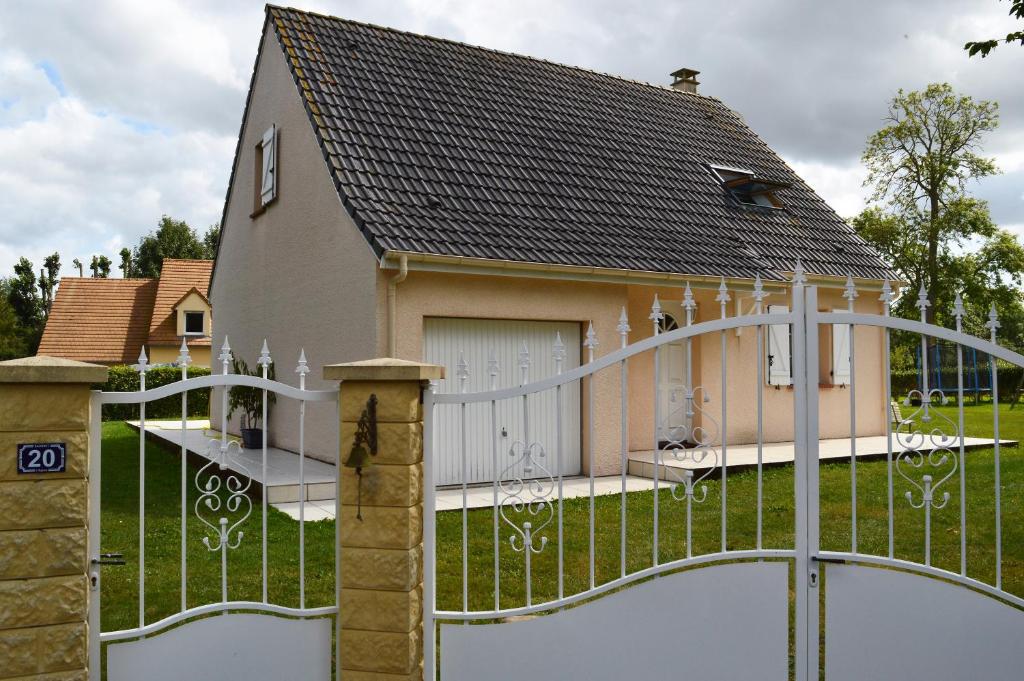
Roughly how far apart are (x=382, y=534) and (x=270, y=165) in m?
10.3

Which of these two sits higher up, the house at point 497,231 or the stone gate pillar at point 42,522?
the house at point 497,231

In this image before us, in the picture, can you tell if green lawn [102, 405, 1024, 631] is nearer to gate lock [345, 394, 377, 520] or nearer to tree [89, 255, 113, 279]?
gate lock [345, 394, 377, 520]

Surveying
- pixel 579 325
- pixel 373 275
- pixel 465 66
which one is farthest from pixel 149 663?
pixel 465 66

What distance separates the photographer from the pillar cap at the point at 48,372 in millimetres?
3406

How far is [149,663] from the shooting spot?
11.8 ft

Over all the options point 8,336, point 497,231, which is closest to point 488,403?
point 497,231

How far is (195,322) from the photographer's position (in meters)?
29.0

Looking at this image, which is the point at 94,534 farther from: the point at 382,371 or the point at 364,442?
the point at 382,371

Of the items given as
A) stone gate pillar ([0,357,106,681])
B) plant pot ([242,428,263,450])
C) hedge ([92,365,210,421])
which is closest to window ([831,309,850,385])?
plant pot ([242,428,263,450])

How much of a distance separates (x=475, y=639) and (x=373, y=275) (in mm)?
6217

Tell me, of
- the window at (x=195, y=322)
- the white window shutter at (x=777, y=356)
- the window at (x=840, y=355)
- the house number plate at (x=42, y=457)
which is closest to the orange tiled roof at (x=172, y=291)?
the window at (x=195, y=322)

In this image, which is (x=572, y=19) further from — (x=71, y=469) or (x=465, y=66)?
(x=71, y=469)

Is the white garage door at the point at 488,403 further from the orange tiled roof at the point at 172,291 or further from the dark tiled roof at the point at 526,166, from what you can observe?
the orange tiled roof at the point at 172,291

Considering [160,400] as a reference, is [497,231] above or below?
above
